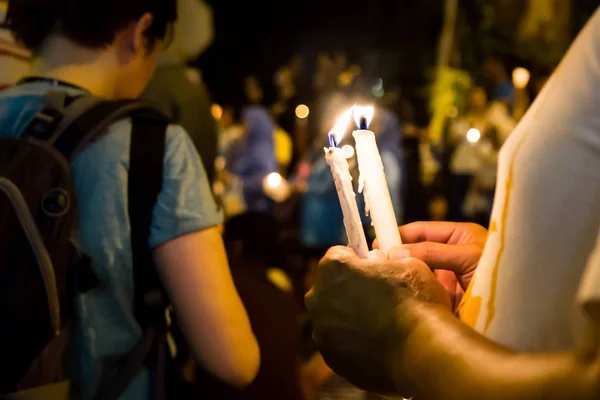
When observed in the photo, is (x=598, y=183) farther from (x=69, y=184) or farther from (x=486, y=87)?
(x=486, y=87)

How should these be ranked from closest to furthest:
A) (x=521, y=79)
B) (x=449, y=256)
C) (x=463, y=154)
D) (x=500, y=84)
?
1. (x=449, y=256)
2. (x=521, y=79)
3. (x=500, y=84)
4. (x=463, y=154)

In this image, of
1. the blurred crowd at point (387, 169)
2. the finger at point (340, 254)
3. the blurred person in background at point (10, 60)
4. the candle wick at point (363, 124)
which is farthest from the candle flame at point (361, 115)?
the blurred crowd at point (387, 169)

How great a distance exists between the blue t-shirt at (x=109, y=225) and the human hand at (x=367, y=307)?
421mm

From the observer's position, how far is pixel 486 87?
4984 mm

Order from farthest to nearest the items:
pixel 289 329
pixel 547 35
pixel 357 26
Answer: pixel 357 26 → pixel 547 35 → pixel 289 329

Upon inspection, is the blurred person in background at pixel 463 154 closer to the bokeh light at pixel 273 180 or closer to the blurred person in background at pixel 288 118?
the bokeh light at pixel 273 180

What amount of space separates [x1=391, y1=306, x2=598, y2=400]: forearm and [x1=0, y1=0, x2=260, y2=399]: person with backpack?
546mm

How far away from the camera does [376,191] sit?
732mm

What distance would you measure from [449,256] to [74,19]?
0.78 meters

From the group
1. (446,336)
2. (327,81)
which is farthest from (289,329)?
(327,81)

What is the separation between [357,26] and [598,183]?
438 inches

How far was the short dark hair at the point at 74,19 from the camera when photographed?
114 cm

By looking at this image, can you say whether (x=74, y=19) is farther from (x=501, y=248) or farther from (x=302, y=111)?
(x=302, y=111)

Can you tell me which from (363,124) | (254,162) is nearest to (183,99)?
(363,124)
